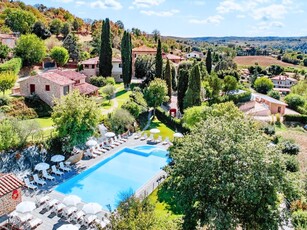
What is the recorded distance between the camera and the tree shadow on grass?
22.5 metres

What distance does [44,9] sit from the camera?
12550cm

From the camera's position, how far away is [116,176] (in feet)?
96.4

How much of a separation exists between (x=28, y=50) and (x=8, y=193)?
41.4m

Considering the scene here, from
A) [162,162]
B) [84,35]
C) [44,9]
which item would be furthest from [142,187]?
[44,9]

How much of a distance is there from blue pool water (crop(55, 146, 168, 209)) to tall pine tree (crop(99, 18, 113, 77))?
83.6ft

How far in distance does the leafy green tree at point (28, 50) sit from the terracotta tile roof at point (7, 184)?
39543 millimetres

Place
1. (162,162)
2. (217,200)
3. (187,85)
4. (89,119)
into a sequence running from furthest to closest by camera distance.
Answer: (187,85)
(162,162)
(89,119)
(217,200)

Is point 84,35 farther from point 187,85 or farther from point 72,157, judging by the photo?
point 72,157

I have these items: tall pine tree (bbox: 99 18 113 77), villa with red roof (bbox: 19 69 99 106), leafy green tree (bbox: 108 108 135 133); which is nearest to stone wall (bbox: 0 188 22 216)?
leafy green tree (bbox: 108 108 135 133)

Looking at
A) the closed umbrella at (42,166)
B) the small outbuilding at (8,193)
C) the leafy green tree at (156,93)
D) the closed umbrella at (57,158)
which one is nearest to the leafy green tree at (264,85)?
the leafy green tree at (156,93)

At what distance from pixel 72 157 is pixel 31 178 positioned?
4793mm

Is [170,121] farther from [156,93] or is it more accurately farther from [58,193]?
[58,193]

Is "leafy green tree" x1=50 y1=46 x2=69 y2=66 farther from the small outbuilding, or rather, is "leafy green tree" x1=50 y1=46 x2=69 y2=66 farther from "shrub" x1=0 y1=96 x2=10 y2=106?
the small outbuilding

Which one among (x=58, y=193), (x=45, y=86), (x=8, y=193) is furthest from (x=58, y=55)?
(x=8, y=193)
